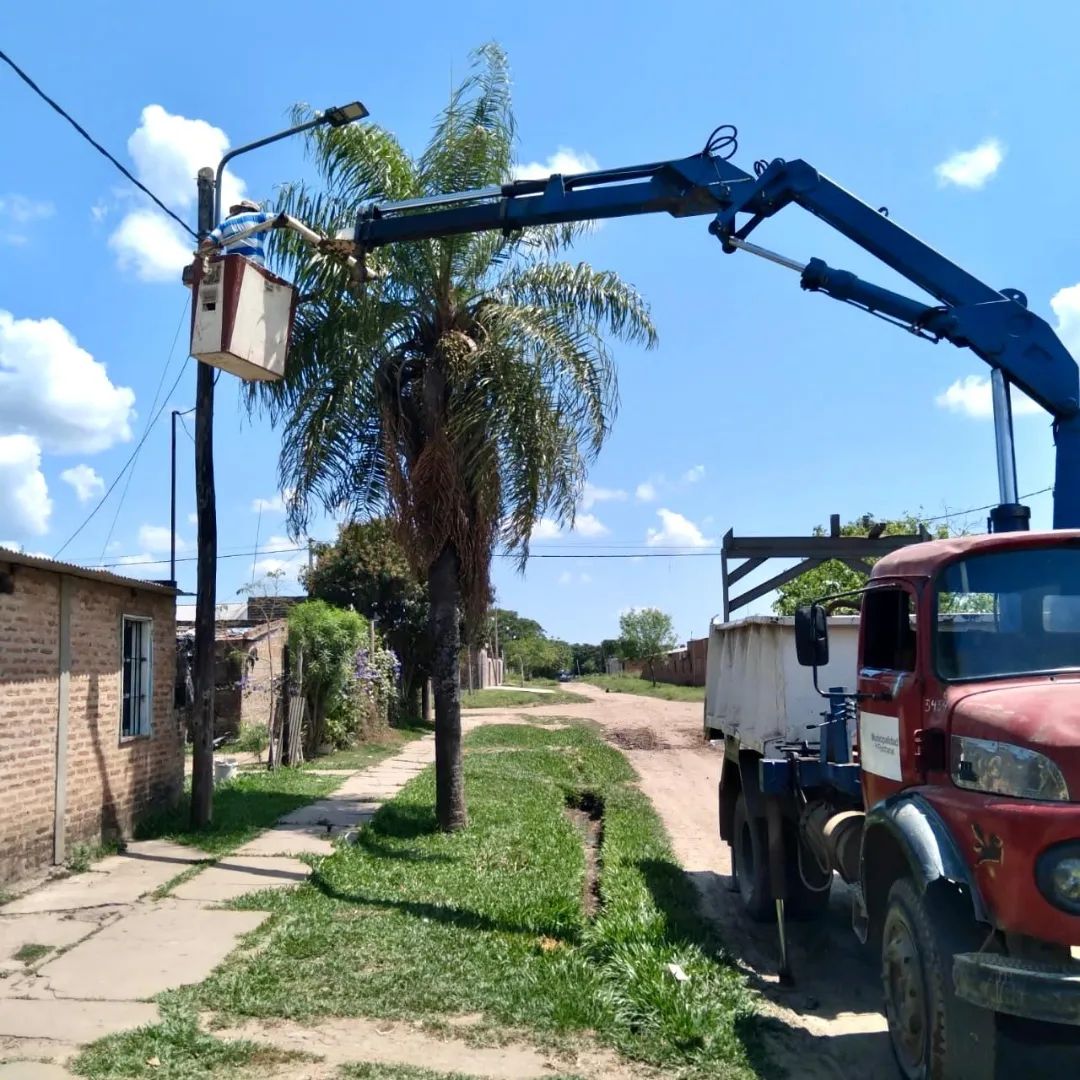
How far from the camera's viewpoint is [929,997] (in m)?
4.53

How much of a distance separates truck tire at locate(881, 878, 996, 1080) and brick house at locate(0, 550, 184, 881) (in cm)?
702

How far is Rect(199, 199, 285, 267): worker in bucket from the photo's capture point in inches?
367

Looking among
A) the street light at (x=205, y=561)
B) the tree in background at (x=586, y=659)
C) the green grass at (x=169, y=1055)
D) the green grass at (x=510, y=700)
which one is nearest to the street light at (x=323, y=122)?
the street light at (x=205, y=561)

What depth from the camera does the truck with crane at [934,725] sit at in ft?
13.6

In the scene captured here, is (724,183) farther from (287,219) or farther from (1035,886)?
(1035,886)

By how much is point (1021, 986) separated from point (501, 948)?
4.06m

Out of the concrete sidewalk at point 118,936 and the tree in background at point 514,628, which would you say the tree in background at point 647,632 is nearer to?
A: the tree in background at point 514,628

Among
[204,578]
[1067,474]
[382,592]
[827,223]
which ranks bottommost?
[204,578]

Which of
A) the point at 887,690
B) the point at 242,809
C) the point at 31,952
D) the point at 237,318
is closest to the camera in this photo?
the point at 887,690

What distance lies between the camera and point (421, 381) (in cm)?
1168

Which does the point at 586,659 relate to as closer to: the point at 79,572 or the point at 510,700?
the point at 510,700

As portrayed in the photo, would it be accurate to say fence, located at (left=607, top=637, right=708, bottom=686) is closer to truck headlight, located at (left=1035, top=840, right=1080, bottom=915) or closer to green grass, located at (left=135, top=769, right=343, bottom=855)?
green grass, located at (left=135, top=769, right=343, bottom=855)

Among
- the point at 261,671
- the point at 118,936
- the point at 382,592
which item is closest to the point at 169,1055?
the point at 118,936

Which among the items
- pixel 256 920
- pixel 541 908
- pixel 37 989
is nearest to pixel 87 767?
pixel 256 920
